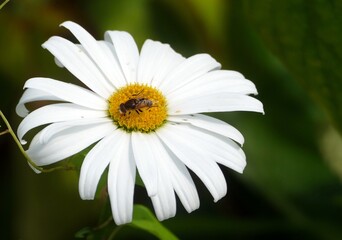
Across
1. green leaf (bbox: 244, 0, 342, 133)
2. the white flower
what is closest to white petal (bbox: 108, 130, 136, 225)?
the white flower

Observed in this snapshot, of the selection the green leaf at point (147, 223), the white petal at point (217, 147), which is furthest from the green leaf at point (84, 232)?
the white petal at point (217, 147)

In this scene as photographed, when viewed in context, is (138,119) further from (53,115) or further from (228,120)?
(228,120)

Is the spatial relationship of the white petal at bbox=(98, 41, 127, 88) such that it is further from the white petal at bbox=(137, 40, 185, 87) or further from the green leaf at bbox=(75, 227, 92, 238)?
the green leaf at bbox=(75, 227, 92, 238)

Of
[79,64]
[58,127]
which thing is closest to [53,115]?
[58,127]

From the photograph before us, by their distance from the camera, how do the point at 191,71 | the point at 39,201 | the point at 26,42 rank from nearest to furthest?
the point at 191,71 → the point at 39,201 → the point at 26,42

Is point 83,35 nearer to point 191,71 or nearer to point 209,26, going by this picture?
point 191,71

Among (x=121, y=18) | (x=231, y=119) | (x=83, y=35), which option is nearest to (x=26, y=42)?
(x=121, y=18)

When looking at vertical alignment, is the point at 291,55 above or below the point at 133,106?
above
